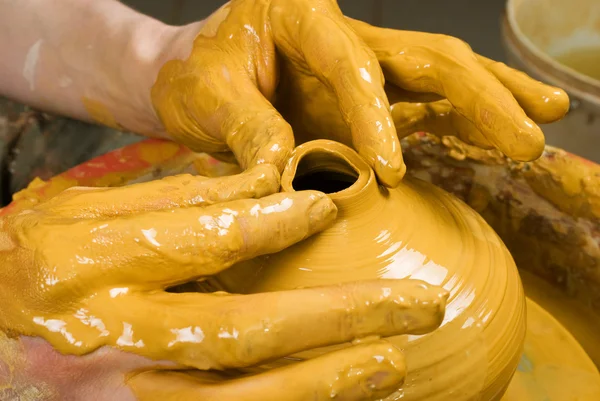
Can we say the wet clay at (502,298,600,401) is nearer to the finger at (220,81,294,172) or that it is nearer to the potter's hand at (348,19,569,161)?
the potter's hand at (348,19,569,161)

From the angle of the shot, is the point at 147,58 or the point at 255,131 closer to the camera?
the point at 255,131

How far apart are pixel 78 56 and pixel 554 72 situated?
3.92 feet

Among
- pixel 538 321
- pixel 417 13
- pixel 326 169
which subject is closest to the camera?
pixel 326 169

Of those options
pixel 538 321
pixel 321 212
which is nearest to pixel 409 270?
pixel 321 212

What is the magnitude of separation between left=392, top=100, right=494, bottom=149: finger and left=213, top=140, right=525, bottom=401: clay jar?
0.95 feet

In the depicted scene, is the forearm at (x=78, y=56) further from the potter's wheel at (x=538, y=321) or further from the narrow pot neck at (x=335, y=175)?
the narrow pot neck at (x=335, y=175)

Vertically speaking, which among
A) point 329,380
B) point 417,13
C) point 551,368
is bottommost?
point 551,368

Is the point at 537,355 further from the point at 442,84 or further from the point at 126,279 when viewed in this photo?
the point at 126,279

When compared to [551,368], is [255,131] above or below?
above

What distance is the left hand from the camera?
0.84m

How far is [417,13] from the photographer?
2.91 metres

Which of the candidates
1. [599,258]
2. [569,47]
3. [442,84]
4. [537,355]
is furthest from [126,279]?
[569,47]

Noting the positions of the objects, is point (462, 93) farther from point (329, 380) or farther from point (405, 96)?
point (329, 380)

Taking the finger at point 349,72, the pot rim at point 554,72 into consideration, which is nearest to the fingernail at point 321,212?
the finger at point 349,72
